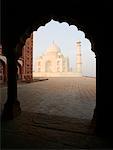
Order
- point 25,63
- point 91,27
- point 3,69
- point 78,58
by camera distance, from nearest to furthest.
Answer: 1. point 91,27
2. point 3,69
3. point 25,63
4. point 78,58

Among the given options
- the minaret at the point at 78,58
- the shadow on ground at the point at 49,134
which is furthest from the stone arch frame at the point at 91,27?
the minaret at the point at 78,58

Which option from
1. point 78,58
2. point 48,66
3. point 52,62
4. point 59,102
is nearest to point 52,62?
point 52,62

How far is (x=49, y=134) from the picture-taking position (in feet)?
12.5

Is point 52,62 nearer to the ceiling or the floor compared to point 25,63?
nearer to the ceiling

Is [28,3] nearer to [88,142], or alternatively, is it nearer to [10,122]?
[10,122]

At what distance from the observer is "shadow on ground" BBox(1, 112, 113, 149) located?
10.8ft

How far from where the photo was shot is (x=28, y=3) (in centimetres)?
454

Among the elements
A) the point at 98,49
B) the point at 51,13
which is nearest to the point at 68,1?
the point at 51,13

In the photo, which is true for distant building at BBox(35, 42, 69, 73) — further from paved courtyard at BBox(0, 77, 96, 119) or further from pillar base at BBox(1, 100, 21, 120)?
pillar base at BBox(1, 100, 21, 120)

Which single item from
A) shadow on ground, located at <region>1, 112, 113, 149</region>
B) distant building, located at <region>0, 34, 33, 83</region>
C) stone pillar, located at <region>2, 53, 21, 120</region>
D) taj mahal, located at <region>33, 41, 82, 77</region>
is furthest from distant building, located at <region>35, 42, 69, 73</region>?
shadow on ground, located at <region>1, 112, 113, 149</region>

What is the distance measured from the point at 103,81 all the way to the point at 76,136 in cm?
123

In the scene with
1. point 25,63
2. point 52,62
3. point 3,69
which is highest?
point 52,62

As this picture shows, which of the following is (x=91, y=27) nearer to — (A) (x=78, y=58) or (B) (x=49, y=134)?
(B) (x=49, y=134)

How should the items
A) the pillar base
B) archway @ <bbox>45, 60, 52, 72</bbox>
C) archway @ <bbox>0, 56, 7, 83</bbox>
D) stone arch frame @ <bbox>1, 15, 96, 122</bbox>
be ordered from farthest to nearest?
archway @ <bbox>45, 60, 52, 72</bbox> → archway @ <bbox>0, 56, 7, 83</bbox> → the pillar base → stone arch frame @ <bbox>1, 15, 96, 122</bbox>
